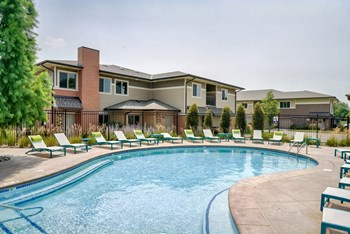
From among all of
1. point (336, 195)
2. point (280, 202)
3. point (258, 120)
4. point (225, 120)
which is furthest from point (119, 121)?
point (336, 195)

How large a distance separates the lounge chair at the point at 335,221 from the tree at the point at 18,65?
27.1 ft

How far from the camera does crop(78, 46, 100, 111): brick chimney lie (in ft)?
62.1

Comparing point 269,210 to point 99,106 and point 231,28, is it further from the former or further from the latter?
point 99,106

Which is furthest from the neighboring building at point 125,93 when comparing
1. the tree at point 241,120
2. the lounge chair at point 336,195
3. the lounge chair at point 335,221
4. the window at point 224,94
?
the lounge chair at point 335,221

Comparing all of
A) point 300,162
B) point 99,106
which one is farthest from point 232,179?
point 99,106

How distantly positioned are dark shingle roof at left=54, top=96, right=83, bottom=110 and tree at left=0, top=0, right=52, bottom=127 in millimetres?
9092

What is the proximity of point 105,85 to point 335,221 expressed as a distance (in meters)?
20.1

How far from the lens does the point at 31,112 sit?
27.5 feet

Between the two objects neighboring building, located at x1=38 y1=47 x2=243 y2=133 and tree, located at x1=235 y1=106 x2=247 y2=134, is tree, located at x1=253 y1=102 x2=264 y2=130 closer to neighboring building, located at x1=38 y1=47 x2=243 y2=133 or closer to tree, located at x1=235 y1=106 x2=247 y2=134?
tree, located at x1=235 y1=106 x2=247 y2=134

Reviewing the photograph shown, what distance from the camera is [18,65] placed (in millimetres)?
7527

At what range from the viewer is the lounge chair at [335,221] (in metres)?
2.73

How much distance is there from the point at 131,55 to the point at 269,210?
15.6m

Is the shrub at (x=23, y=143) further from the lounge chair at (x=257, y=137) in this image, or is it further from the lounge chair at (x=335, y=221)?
Answer: the lounge chair at (x=257, y=137)

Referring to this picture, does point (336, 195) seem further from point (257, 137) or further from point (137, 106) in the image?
point (137, 106)
